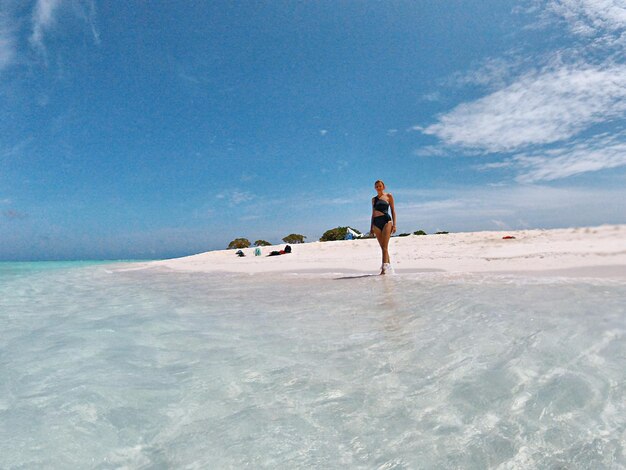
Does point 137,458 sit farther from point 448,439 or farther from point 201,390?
point 448,439

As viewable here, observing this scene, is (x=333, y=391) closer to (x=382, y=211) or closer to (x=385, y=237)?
(x=385, y=237)

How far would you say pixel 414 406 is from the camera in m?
1.96

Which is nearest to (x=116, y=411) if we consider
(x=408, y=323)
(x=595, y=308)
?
(x=408, y=323)

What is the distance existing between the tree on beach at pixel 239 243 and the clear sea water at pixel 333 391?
41705mm

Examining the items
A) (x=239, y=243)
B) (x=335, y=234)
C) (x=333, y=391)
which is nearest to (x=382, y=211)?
(x=333, y=391)

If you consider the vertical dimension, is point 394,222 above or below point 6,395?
above

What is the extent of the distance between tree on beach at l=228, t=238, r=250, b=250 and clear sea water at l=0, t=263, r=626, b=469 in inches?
1642

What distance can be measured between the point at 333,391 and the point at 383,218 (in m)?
7.77

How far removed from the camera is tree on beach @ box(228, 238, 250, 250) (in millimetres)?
45750

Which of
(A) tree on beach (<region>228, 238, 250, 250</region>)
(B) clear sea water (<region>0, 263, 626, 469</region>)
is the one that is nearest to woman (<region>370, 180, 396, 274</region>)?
(B) clear sea water (<region>0, 263, 626, 469</region>)

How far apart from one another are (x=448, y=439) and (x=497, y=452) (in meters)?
0.21

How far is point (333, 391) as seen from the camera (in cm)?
221

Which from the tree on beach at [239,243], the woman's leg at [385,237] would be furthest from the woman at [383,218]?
the tree on beach at [239,243]

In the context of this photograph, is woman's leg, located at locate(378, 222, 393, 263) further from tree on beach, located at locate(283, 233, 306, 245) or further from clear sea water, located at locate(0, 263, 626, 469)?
tree on beach, located at locate(283, 233, 306, 245)
